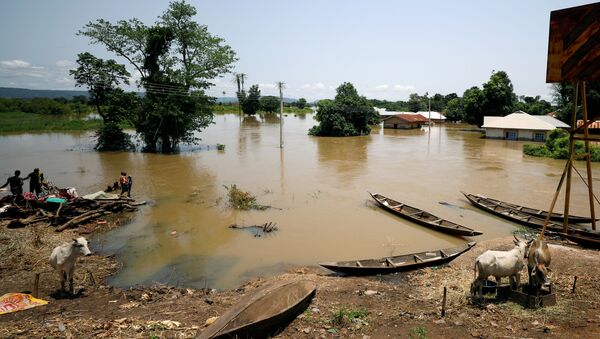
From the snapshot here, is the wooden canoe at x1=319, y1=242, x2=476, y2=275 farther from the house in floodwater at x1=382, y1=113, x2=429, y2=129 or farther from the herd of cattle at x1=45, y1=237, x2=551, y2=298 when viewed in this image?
the house in floodwater at x1=382, y1=113, x2=429, y2=129

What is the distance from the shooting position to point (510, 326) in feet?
20.4

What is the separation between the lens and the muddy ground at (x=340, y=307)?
20.3 feet

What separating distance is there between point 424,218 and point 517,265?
7.75 m

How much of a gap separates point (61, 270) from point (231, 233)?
21.3 ft

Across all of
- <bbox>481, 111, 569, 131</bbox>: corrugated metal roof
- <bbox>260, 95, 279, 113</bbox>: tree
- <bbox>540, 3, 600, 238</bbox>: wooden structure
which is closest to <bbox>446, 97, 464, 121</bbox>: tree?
<bbox>481, 111, 569, 131</bbox>: corrugated metal roof

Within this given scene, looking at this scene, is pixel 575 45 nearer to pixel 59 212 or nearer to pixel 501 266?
pixel 501 266

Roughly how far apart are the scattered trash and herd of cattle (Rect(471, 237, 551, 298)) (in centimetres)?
896

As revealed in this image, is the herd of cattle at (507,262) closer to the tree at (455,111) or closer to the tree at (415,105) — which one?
the tree at (455,111)

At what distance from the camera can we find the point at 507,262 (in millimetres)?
7082

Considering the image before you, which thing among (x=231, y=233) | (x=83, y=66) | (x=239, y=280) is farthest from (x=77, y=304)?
(x=83, y=66)

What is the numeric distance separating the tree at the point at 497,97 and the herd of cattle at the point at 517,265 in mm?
48077

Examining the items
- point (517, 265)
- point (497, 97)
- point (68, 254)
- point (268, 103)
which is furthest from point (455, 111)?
point (68, 254)

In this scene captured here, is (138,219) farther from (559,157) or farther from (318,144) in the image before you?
(559,157)

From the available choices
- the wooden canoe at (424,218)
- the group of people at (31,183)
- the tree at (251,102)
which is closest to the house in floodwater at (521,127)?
the wooden canoe at (424,218)
